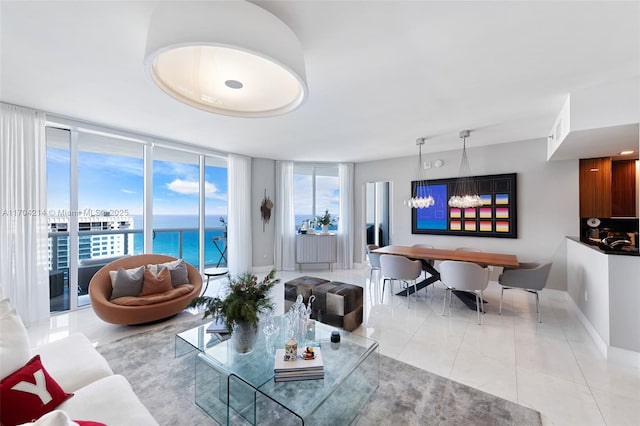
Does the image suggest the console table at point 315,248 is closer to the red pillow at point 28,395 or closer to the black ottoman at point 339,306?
the black ottoman at point 339,306

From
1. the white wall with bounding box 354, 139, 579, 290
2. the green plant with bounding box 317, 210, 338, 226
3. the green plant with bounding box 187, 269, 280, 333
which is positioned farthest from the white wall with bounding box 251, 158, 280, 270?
the green plant with bounding box 187, 269, 280, 333

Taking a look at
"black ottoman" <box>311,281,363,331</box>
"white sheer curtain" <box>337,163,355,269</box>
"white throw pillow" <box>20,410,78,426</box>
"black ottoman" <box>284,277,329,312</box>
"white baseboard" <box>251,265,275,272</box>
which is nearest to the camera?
"white throw pillow" <box>20,410,78,426</box>

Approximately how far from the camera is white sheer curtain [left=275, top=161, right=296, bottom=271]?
630 centimetres

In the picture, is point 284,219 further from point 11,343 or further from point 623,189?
point 623,189

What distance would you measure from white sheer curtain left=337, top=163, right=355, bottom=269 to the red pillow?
18.0 feet

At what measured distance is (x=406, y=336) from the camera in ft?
9.71

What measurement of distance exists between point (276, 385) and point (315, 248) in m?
4.54

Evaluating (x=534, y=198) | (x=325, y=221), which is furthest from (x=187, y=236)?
(x=534, y=198)

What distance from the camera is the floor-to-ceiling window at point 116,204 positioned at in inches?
146

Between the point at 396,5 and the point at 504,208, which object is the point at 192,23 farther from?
the point at 504,208

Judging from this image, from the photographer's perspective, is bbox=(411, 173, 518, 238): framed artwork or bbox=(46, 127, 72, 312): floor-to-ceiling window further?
bbox=(411, 173, 518, 238): framed artwork

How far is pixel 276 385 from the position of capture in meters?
1.66

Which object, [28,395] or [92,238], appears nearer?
[28,395]

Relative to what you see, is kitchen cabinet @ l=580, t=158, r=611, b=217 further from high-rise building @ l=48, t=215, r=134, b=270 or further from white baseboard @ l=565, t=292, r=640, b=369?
high-rise building @ l=48, t=215, r=134, b=270
